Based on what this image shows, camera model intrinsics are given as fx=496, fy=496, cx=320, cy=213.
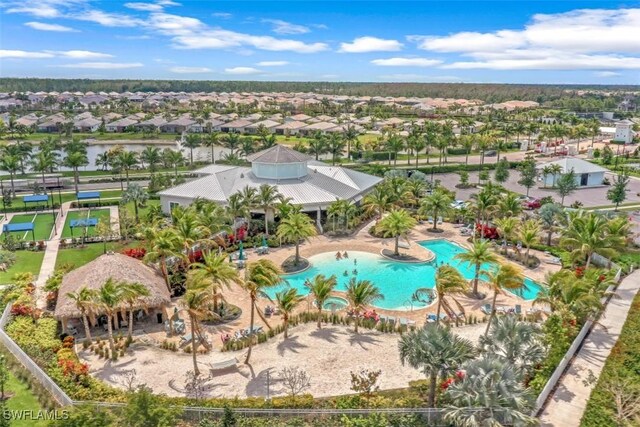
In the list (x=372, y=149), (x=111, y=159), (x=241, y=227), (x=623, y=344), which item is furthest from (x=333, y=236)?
(x=372, y=149)

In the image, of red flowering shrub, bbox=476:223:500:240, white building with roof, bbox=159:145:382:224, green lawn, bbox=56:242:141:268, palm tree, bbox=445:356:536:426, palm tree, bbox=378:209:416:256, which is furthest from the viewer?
white building with roof, bbox=159:145:382:224

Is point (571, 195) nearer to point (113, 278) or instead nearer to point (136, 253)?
point (136, 253)

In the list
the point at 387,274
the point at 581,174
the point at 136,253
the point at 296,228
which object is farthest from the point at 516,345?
the point at 581,174

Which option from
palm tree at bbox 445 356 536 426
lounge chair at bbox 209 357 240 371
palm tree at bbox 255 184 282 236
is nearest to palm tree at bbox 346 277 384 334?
lounge chair at bbox 209 357 240 371

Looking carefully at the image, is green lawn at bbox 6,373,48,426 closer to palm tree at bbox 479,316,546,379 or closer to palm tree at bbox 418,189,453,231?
palm tree at bbox 479,316,546,379

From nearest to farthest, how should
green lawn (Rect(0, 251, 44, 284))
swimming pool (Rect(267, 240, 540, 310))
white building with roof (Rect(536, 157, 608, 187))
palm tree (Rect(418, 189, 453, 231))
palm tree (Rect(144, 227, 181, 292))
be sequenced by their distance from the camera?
palm tree (Rect(144, 227, 181, 292)) < swimming pool (Rect(267, 240, 540, 310)) < green lawn (Rect(0, 251, 44, 284)) < palm tree (Rect(418, 189, 453, 231)) < white building with roof (Rect(536, 157, 608, 187))

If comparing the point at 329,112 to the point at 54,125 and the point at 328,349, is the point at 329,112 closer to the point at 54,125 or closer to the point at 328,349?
the point at 54,125

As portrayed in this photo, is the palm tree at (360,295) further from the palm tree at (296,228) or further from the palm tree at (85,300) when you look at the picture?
the palm tree at (85,300)

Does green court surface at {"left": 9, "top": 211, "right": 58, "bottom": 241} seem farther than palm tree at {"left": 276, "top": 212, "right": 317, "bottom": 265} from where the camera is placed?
Yes
